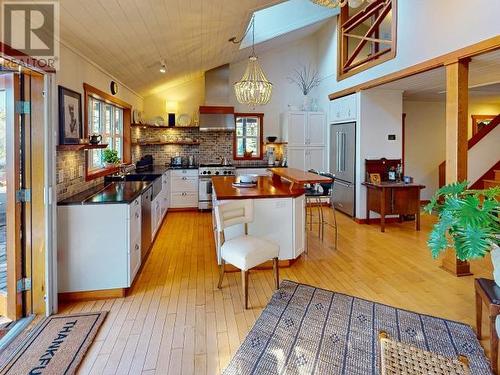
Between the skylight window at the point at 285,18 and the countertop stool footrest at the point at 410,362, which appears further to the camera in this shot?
the skylight window at the point at 285,18

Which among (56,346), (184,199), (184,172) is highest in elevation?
(184,172)

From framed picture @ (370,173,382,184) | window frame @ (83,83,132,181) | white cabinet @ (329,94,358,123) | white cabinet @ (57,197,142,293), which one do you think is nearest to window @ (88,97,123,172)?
window frame @ (83,83,132,181)

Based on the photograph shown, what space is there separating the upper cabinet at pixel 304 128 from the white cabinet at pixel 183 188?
227 centimetres

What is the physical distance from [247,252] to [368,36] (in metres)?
4.69

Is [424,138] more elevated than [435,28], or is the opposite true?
[435,28]

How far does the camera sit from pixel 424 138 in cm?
783

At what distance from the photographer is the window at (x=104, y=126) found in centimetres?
434

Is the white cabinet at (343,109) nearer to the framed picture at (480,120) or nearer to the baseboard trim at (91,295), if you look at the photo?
the framed picture at (480,120)

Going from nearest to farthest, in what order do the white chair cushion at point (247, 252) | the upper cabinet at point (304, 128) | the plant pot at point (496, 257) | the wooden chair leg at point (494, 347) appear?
the plant pot at point (496, 257)
the wooden chair leg at point (494, 347)
the white chair cushion at point (247, 252)
the upper cabinet at point (304, 128)

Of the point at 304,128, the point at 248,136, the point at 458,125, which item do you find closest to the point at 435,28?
the point at 458,125

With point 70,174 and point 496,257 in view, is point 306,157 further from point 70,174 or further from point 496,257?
point 496,257

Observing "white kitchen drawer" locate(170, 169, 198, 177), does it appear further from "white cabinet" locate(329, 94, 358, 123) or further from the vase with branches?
the vase with branches

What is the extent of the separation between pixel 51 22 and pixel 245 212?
231 centimetres

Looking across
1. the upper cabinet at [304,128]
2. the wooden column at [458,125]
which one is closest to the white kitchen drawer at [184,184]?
the upper cabinet at [304,128]
